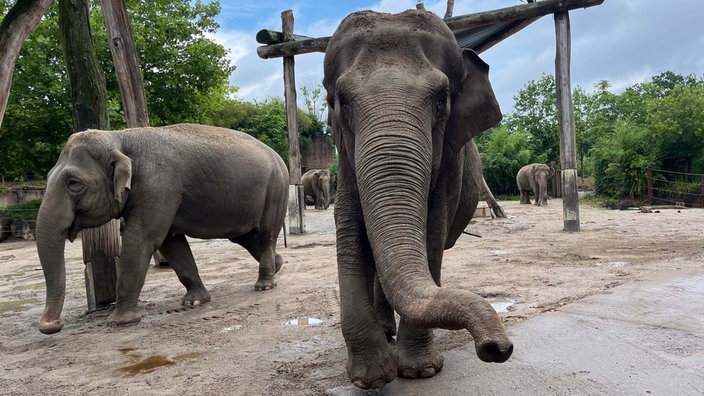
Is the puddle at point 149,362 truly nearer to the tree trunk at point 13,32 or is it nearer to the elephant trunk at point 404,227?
the elephant trunk at point 404,227

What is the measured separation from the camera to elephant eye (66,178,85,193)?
548 centimetres

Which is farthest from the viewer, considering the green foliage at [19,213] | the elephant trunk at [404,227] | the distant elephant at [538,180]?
the distant elephant at [538,180]

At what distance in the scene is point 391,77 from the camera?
3.24 m

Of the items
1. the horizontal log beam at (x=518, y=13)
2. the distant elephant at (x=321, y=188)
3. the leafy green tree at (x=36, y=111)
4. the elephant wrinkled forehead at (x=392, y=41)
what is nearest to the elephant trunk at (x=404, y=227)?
the elephant wrinkled forehead at (x=392, y=41)

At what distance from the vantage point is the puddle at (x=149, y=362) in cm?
412

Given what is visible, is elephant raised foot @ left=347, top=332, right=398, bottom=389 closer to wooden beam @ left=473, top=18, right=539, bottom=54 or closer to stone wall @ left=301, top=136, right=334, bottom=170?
wooden beam @ left=473, top=18, right=539, bottom=54

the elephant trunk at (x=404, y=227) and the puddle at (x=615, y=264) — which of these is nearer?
the elephant trunk at (x=404, y=227)

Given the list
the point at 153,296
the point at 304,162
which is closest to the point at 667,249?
the point at 153,296

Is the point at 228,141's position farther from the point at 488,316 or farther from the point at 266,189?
the point at 488,316

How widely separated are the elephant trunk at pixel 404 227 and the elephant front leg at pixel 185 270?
164 inches

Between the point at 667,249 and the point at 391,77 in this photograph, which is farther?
the point at 667,249

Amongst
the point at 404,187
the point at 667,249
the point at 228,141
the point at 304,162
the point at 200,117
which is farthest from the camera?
the point at 304,162

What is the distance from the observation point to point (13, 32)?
17.9 ft

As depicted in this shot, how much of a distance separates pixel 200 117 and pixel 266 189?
1962cm
